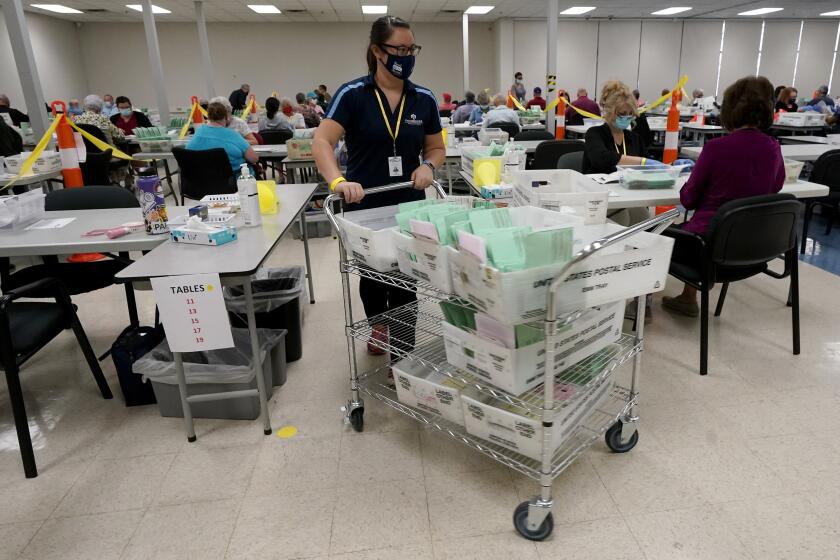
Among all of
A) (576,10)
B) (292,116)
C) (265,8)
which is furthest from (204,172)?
(576,10)

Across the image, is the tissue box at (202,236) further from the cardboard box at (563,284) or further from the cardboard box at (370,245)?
the cardboard box at (563,284)

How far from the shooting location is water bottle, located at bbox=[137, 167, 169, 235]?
216cm

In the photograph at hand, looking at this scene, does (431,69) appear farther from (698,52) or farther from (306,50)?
(698,52)

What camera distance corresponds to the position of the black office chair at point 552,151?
409cm

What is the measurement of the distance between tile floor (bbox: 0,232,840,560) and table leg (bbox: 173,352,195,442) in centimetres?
A: 5

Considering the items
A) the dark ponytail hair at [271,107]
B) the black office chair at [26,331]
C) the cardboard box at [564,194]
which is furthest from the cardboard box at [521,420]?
the dark ponytail hair at [271,107]

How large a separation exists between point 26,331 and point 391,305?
147 centimetres

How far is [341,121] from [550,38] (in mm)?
6565

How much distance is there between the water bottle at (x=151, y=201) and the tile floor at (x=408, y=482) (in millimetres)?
815

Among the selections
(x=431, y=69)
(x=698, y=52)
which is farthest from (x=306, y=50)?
(x=698, y=52)

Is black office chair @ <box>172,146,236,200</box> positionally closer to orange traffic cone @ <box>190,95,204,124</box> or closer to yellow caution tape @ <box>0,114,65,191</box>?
yellow caution tape @ <box>0,114,65,191</box>

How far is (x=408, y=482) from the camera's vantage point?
188 cm

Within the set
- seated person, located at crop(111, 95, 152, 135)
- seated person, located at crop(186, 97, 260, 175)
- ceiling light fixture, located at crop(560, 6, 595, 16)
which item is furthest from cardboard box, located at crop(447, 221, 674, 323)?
ceiling light fixture, located at crop(560, 6, 595, 16)

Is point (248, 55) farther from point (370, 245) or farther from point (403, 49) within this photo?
point (370, 245)
